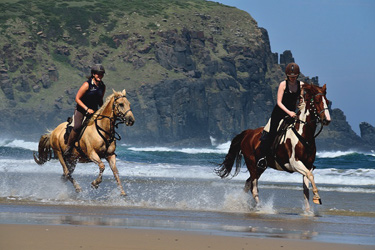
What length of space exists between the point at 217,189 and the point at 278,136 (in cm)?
736

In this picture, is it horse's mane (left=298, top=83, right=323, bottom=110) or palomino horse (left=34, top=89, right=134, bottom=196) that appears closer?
horse's mane (left=298, top=83, right=323, bottom=110)

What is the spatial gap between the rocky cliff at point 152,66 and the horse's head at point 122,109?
12538 centimetres

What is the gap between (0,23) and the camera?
159250mm

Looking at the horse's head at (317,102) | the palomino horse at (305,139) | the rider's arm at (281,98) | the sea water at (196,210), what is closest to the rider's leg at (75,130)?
the sea water at (196,210)

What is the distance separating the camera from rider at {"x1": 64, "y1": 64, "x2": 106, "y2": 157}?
14.3 metres

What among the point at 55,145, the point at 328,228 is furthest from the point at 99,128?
the point at 328,228

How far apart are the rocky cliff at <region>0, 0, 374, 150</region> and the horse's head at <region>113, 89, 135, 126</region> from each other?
12538 cm

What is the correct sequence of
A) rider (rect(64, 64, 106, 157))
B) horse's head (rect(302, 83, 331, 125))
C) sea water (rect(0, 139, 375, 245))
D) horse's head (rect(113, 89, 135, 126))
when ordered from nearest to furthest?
sea water (rect(0, 139, 375, 245)) < horse's head (rect(302, 83, 331, 125)) < horse's head (rect(113, 89, 135, 126)) < rider (rect(64, 64, 106, 157))

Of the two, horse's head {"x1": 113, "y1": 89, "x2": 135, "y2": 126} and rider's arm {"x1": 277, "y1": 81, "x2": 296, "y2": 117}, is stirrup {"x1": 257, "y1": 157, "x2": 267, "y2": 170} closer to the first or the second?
rider's arm {"x1": 277, "y1": 81, "x2": 296, "y2": 117}

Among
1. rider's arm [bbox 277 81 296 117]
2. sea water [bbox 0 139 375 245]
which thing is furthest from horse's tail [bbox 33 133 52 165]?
rider's arm [bbox 277 81 296 117]

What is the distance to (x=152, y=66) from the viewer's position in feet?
517

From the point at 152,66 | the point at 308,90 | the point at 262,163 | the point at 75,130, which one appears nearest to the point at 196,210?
the point at 262,163

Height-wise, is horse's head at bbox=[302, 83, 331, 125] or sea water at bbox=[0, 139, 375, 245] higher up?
horse's head at bbox=[302, 83, 331, 125]

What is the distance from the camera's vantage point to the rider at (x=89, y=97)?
47.1ft
